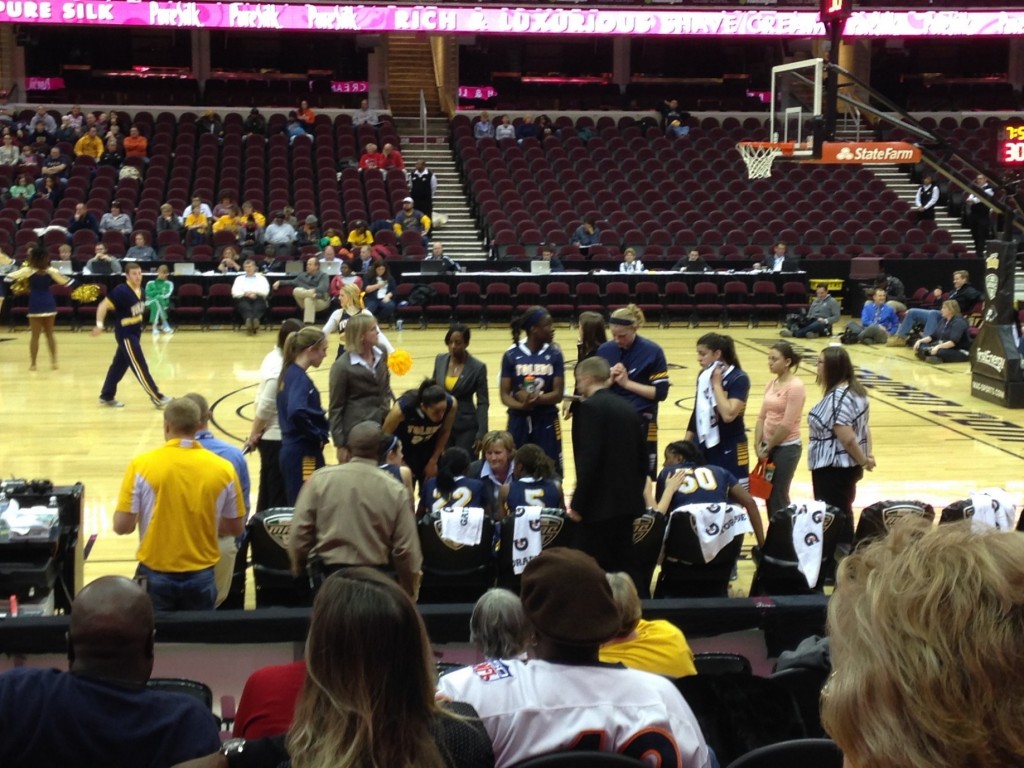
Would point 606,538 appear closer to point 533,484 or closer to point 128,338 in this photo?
point 533,484

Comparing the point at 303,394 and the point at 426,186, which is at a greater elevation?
the point at 426,186

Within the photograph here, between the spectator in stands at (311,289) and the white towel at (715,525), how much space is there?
43.3ft

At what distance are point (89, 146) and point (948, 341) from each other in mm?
16368

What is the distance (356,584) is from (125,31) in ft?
99.2

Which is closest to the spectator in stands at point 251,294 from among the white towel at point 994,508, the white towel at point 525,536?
the white towel at point 525,536

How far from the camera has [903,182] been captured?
2655cm

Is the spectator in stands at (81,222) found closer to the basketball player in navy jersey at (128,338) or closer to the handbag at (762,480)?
the basketball player in navy jersey at (128,338)

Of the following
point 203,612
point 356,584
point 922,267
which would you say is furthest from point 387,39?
point 356,584

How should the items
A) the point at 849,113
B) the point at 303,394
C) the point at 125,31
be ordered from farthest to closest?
the point at 125,31
the point at 849,113
the point at 303,394

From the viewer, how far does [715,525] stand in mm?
5812

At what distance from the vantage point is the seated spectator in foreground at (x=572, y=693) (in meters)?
2.78

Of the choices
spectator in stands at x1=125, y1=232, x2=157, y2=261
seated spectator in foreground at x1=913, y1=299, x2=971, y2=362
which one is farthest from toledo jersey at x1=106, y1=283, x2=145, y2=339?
seated spectator in foreground at x1=913, y1=299, x2=971, y2=362

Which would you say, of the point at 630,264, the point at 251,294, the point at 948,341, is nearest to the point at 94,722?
the point at 948,341

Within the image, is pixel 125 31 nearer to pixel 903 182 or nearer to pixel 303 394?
pixel 903 182
